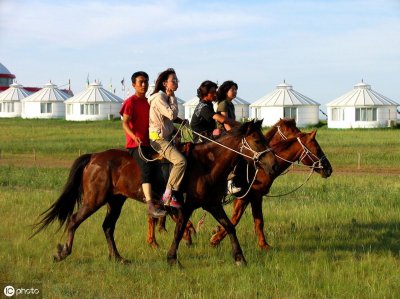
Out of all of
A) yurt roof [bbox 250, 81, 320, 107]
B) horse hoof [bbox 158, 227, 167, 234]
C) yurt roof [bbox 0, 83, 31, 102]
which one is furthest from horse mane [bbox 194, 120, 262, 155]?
yurt roof [bbox 0, 83, 31, 102]

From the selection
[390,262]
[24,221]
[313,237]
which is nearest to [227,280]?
[390,262]

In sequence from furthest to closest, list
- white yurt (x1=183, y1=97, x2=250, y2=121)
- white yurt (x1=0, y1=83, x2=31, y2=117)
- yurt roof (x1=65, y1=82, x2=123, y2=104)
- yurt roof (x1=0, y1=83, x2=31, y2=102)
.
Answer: yurt roof (x1=0, y1=83, x2=31, y2=102), white yurt (x1=0, y1=83, x2=31, y2=117), yurt roof (x1=65, y1=82, x2=123, y2=104), white yurt (x1=183, y1=97, x2=250, y2=121)

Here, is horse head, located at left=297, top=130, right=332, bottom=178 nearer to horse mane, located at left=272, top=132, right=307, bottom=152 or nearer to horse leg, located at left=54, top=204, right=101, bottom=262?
horse mane, located at left=272, top=132, right=307, bottom=152

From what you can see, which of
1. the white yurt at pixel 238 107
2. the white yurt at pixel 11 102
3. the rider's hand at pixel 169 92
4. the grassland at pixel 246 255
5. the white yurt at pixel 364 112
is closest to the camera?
the grassland at pixel 246 255

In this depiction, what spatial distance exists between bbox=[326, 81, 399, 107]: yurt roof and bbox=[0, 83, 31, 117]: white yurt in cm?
4169

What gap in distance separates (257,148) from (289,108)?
5875 centimetres

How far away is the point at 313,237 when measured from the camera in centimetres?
1187

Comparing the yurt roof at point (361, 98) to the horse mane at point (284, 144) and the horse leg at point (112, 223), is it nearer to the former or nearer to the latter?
the horse mane at point (284, 144)

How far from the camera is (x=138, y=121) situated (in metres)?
10.1

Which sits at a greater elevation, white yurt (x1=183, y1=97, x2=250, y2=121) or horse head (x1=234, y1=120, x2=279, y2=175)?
white yurt (x1=183, y1=97, x2=250, y2=121)

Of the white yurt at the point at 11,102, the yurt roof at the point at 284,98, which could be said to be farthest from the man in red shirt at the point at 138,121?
the white yurt at the point at 11,102

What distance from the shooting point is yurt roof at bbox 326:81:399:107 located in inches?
2484

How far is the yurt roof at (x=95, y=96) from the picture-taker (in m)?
77.5

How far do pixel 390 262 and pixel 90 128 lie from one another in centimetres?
5568
